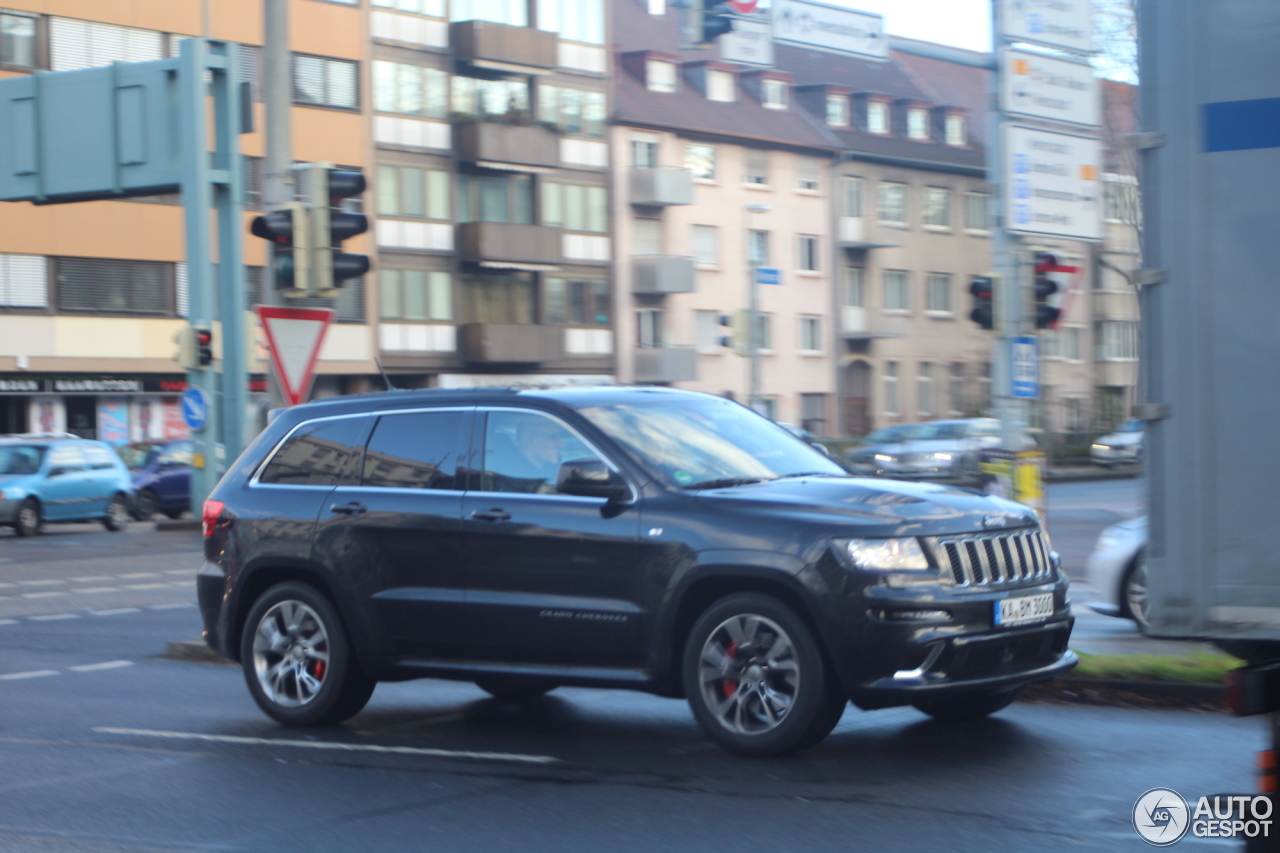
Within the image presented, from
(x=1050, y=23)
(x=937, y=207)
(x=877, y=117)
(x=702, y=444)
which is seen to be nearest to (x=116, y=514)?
(x=1050, y=23)

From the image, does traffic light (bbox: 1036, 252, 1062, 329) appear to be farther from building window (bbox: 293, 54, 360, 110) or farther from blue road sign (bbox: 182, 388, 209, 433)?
building window (bbox: 293, 54, 360, 110)

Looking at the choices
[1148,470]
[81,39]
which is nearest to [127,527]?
[81,39]

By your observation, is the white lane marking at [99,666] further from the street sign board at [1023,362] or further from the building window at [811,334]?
the building window at [811,334]

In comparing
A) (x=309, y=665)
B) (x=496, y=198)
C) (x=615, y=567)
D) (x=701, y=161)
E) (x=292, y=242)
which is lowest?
(x=309, y=665)

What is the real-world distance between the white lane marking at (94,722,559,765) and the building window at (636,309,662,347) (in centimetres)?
5061

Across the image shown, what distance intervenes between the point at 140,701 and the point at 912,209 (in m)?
60.5

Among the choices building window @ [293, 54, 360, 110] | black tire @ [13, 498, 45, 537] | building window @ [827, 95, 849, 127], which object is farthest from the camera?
building window @ [827, 95, 849, 127]

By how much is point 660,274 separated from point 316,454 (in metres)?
50.0

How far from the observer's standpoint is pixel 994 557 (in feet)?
24.2

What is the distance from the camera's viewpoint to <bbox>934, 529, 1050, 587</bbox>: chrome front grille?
23.6 feet

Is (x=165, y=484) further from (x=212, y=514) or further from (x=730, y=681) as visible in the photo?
(x=730, y=681)

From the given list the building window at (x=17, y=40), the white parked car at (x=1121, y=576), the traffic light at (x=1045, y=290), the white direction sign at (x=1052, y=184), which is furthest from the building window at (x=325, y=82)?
the white parked car at (x=1121, y=576)

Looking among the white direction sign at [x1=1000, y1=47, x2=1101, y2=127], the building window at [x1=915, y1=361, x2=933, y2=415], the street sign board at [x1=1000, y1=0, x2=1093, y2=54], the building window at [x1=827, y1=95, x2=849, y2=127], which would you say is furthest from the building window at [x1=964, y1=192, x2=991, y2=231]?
the street sign board at [x1=1000, y1=0, x2=1093, y2=54]

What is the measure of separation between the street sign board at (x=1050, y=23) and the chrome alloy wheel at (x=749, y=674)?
7549 mm
